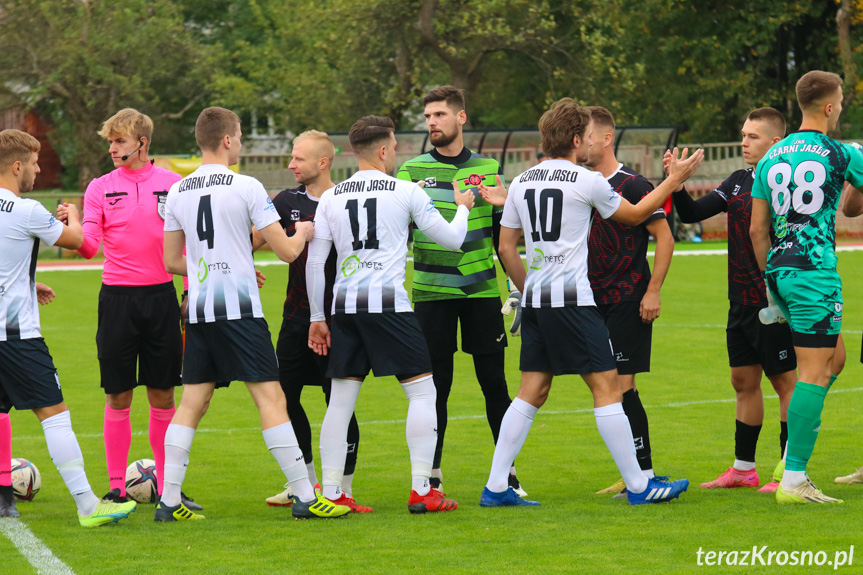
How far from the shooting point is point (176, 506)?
6.15 m

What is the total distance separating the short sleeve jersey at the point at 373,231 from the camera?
618 centimetres

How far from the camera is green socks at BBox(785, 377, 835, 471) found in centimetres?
612

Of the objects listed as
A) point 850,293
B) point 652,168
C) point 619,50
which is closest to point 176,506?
point 850,293

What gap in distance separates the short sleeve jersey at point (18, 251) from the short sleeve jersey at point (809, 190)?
13.4ft

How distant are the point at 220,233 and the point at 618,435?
2.48 meters

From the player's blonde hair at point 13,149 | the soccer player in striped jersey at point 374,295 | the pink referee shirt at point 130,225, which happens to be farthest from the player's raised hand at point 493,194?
Result: the player's blonde hair at point 13,149

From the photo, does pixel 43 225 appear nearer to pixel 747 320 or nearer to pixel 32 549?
pixel 32 549

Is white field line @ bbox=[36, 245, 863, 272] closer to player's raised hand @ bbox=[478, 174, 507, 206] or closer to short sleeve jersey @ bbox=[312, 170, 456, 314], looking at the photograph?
player's raised hand @ bbox=[478, 174, 507, 206]

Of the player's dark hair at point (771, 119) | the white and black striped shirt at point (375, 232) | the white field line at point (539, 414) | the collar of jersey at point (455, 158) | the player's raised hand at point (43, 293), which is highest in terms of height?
the player's dark hair at point (771, 119)

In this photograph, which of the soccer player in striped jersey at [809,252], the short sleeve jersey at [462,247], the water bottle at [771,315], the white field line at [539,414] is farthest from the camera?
the white field line at [539,414]

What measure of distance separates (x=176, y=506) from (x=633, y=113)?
Result: 36.1 m

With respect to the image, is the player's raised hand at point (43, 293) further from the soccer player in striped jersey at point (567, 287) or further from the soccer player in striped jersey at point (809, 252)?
the soccer player in striped jersey at point (809, 252)

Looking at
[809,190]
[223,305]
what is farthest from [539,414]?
[223,305]

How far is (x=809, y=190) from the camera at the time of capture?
→ 20.0 feet
